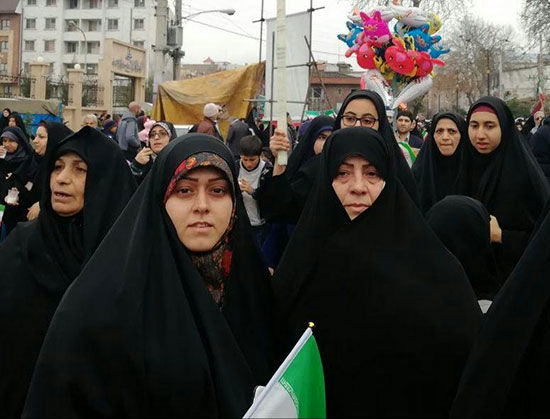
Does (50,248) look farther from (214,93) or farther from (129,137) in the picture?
(214,93)

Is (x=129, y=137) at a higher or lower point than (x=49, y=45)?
lower

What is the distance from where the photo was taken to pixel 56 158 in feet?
11.1

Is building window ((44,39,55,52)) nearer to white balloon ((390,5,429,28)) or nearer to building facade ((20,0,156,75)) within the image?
building facade ((20,0,156,75))

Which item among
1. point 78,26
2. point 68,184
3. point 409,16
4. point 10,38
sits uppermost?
point 78,26

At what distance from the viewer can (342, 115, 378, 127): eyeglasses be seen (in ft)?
15.2

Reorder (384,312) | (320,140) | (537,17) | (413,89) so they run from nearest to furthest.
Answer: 1. (384,312)
2. (320,140)
3. (413,89)
4. (537,17)

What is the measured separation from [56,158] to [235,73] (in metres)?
10.6

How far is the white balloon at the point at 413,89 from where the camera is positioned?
7.76m

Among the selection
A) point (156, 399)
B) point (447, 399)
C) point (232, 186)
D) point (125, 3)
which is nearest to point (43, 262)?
point (232, 186)

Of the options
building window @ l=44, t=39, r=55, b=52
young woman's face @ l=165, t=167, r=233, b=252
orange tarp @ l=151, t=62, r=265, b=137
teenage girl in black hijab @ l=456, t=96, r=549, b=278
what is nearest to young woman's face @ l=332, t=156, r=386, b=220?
young woman's face @ l=165, t=167, r=233, b=252

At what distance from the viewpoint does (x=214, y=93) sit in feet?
45.0

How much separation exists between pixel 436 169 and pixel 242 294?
3.20 meters

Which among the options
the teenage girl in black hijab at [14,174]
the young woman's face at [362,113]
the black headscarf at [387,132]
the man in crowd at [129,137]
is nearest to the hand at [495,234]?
the black headscarf at [387,132]

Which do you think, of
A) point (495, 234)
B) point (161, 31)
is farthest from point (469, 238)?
point (161, 31)
